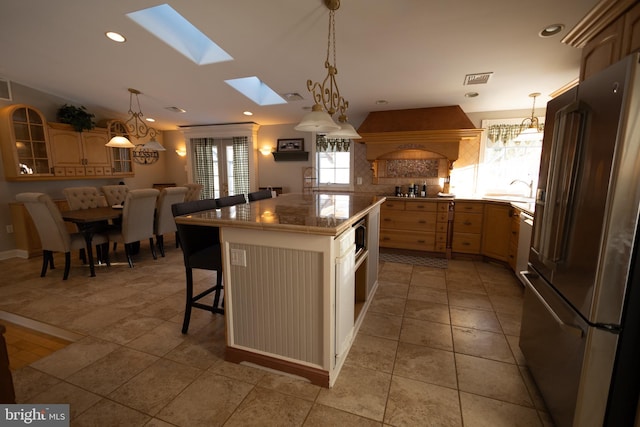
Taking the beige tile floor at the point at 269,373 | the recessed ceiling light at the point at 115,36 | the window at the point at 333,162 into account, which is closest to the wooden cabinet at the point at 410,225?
the window at the point at 333,162

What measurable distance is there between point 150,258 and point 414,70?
438 cm

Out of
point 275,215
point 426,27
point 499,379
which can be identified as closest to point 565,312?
point 499,379

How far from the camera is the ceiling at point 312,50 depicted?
93.7 inches

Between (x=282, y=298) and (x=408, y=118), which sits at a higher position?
(x=408, y=118)

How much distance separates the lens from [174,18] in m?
3.33

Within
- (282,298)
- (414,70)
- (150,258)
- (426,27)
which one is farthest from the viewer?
(150,258)

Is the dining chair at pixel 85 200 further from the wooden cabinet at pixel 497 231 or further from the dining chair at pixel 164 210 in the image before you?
the wooden cabinet at pixel 497 231

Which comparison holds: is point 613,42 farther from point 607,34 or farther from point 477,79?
point 477,79

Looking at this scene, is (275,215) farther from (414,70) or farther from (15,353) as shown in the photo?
(414,70)

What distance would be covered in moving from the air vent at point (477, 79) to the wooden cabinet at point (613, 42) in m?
1.58

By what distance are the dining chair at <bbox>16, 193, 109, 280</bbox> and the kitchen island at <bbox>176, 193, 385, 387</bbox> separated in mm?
2607

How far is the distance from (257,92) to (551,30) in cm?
388

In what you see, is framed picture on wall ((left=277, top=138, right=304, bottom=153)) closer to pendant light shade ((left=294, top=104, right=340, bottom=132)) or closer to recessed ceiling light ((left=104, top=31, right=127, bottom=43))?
recessed ceiling light ((left=104, top=31, right=127, bottom=43))

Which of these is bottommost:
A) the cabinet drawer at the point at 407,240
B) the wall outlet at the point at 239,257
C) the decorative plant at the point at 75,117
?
the cabinet drawer at the point at 407,240
